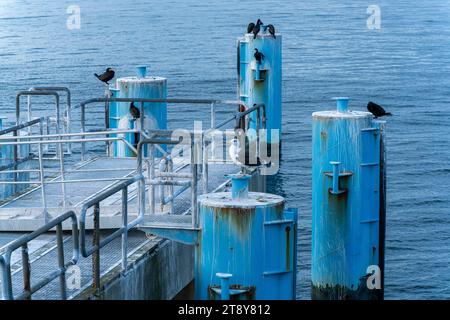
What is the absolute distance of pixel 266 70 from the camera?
3319cm

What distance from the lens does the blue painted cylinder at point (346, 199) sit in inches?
728

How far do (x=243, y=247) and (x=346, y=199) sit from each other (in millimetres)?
4418

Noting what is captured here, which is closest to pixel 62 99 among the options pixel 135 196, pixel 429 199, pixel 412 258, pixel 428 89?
pixel 428 89

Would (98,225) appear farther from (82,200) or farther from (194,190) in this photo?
Result: (82,200)

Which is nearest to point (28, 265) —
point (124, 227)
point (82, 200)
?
point (124, 227)

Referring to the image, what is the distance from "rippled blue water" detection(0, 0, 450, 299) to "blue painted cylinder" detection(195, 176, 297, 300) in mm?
8735

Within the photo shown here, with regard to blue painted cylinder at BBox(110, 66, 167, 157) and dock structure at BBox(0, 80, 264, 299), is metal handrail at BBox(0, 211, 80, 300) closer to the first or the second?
dock structure at BBox(0, 80, 264, 299)

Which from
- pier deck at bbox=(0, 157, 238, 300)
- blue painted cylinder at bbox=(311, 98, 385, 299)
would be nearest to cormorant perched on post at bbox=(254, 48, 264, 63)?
pier deck at bbox=(0, 157, 238, 300)

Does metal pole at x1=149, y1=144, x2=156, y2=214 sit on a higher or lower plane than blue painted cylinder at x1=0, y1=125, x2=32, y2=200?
higher

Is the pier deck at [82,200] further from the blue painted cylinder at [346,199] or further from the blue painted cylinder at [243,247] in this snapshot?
the blue painted cylinder at [243,247]

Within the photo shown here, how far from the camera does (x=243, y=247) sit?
1453 cm

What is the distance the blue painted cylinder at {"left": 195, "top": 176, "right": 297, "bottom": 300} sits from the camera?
47.7 feet

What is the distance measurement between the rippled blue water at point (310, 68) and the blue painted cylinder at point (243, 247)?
8.74 meters
